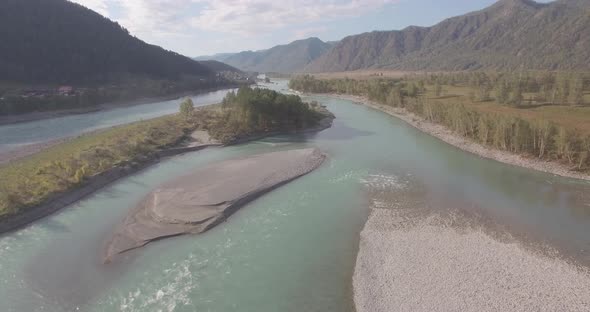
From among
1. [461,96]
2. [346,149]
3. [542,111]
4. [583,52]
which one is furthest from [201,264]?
[583,52]

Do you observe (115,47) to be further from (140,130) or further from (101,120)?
(140,130)

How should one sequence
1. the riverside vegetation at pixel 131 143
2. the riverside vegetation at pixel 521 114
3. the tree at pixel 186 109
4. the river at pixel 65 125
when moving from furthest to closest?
the tree at pixel 186 109 → the river at pixel 65 125 → the riverside vegetation at pixel 521 114 → the riverside vegetation at pixel 131 143

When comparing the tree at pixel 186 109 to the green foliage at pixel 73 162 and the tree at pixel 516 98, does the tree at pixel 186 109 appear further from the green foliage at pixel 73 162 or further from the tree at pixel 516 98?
the tree at pixel 516 98

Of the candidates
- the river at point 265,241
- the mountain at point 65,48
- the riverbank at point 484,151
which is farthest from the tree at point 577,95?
the mountain at point 65,48

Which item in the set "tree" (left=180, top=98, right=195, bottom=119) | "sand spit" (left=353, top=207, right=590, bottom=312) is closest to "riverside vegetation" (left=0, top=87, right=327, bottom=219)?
"tree" (left=180, top=98, right=195, bottom=119)

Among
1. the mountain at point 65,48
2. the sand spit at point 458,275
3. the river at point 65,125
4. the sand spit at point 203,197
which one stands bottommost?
the sand spit at point 458,275

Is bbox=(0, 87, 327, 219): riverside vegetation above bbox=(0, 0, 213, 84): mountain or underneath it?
underneath

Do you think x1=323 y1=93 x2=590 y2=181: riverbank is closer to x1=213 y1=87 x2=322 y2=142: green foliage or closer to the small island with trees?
the small island with trees

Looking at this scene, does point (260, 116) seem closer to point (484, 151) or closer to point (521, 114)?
point (484, 151)
